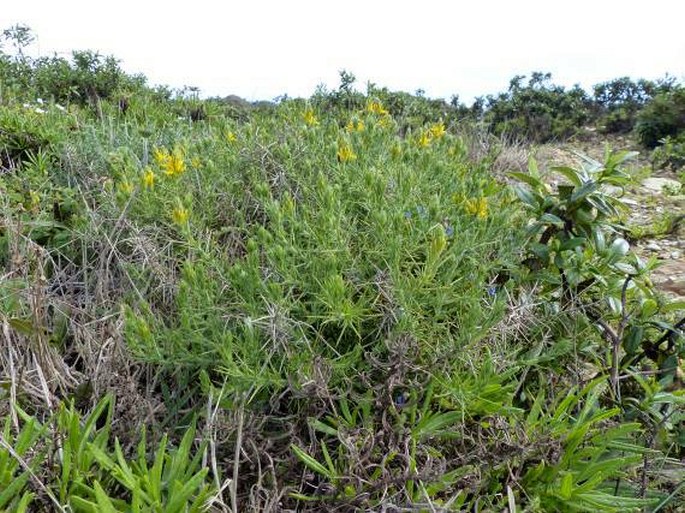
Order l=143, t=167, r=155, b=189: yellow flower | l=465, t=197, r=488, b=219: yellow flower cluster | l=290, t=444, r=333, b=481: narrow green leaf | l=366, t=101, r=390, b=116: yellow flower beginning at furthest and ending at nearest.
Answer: l=366, t=101, r=390, b=116: yellow flower < l=143, t=167, r=155, b=189: yellow flower < l=465, t=197, r=488, b=219: yellow flower cluster < l=290, t=444, r=333, b=481: narrow green leaf

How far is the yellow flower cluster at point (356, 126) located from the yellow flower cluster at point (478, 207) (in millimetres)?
718

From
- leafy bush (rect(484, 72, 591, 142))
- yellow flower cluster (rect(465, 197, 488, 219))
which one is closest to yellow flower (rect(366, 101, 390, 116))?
yellow flower cluster (rect(465, 197, 488, 219))

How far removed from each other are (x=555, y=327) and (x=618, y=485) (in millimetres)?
589

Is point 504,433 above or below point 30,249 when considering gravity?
below

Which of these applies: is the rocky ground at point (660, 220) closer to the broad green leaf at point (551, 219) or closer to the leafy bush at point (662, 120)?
the broad green leaf at point (551, 219)

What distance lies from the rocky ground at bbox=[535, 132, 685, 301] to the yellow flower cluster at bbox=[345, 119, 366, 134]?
132 cm

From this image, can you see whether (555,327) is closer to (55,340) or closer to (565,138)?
(55,340)

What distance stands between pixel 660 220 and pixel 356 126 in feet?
8.76

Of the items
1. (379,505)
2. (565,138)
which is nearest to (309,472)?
(379,505)

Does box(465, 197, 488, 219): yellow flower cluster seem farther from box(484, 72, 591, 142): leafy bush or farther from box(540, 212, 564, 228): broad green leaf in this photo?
box(484, 72, 591, 142): leafy bush

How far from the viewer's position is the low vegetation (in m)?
1.63

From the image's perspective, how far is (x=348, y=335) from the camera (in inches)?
76.9

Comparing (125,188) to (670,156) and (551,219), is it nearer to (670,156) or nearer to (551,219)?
(551,219)

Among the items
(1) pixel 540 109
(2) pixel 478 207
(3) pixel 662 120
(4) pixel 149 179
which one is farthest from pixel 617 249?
(1) pixel 540 109
